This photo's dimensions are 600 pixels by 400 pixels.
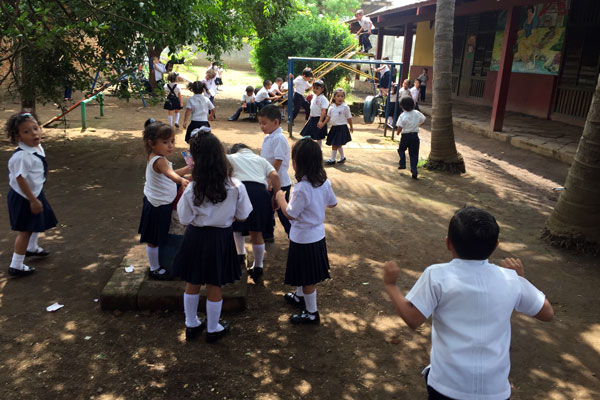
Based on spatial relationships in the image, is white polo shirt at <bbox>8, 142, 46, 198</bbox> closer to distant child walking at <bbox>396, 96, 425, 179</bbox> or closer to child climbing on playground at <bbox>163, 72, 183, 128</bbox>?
distant child walking at <bbox>396, 96, 425, 179</bbox>

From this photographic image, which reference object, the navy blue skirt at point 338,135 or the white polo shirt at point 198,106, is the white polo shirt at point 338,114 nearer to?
the navy blue skirt at point 338,135

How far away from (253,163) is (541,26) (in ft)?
43.4

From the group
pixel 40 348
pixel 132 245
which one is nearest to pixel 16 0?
pixel 132 245

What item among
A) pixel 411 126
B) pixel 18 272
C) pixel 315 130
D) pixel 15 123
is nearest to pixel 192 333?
pixel 18 272

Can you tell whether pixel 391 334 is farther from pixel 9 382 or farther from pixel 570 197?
pixel 570 197

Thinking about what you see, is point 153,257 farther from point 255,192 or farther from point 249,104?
point 249,104

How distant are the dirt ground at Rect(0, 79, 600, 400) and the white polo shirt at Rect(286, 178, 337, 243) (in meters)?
0.72

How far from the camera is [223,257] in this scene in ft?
10.6

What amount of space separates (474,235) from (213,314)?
2060mm

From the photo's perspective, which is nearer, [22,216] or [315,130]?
[22,216]

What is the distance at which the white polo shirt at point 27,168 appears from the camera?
160 inches

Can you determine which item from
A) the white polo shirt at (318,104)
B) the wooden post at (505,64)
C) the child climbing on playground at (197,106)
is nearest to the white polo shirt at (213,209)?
the child climbing on playground at (197,106)

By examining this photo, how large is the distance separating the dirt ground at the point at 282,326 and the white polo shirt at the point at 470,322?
378mm

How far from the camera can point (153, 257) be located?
391 cm
